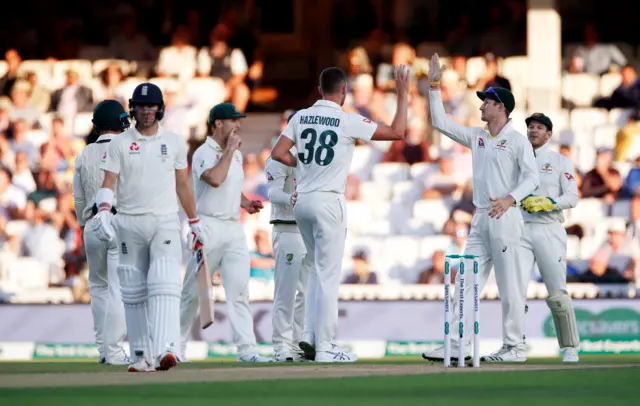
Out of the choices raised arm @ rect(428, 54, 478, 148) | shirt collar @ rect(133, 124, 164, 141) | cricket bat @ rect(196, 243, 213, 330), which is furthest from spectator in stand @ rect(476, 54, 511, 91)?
shirt collar @ rect(133, 124, 164, 141)

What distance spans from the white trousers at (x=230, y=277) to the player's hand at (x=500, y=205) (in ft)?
6.81

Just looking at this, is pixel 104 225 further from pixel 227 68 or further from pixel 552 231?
pixel 227 68

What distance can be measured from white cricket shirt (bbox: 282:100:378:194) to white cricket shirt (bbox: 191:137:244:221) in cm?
79

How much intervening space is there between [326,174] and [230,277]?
4.15 feet

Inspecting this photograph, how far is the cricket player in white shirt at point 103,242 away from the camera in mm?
11211

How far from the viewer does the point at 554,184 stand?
39.1 ft

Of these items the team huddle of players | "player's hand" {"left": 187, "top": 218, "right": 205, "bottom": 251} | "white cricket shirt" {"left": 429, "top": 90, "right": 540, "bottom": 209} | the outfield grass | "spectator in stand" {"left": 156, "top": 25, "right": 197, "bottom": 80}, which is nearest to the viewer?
the outfield grass

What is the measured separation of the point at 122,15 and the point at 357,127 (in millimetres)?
13860

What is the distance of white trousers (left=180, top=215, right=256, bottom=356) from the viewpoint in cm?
1130

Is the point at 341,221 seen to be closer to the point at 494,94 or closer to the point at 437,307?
the point at 494,94

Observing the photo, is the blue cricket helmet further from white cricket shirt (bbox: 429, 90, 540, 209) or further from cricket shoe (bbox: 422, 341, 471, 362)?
cricket shoe (bbox: 422, 341, 471, 362)

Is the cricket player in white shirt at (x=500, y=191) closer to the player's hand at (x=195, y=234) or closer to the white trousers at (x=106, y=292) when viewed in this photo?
the player's hand at (x=195, y=234)

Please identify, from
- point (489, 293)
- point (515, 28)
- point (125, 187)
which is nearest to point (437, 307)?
point (489, 293)

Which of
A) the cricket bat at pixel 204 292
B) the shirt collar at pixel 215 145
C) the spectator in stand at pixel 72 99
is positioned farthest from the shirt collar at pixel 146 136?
the spectator in stand at pixel 72 99
